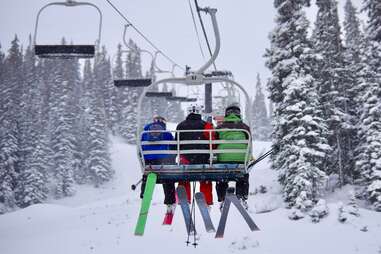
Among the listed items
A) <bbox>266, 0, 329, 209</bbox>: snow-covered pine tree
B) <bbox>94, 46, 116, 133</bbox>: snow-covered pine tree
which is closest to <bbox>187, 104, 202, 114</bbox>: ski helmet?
<bbox>266, 0, 329, 209</bbox>: snow-covered pine tree

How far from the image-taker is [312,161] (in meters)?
23.2

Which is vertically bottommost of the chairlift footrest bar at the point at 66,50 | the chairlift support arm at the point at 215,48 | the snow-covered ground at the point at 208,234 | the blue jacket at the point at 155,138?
the snow-covered ground at the point at 208,234

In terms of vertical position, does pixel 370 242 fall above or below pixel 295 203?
below

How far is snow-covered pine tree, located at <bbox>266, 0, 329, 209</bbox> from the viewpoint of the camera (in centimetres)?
2233

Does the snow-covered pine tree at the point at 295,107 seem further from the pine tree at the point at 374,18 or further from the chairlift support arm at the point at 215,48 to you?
the chairlift support arm at the point at 215,48

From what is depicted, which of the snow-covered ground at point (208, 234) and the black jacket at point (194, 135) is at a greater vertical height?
the black jacket at point (194, 135)

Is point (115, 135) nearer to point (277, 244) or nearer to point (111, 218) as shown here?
point (111, 218)

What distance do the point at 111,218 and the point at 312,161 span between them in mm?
13908

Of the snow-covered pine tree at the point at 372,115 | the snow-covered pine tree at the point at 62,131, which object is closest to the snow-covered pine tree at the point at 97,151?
the snow-covered pine tree at the point at 62,131

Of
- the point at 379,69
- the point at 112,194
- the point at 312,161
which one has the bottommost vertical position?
the point at 112,194

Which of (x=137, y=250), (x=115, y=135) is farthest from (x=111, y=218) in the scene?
(x=115, y=135)

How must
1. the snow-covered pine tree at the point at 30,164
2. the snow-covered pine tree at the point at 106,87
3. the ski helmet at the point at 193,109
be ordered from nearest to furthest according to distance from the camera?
the ski helmet at the point at 193,109 → the snow-covered pine tree at the point at 30,164 → the snow-covered pine tree at the point at 106,87

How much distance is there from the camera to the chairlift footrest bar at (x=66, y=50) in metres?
11.4

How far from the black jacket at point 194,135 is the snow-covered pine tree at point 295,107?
44.9 ft
